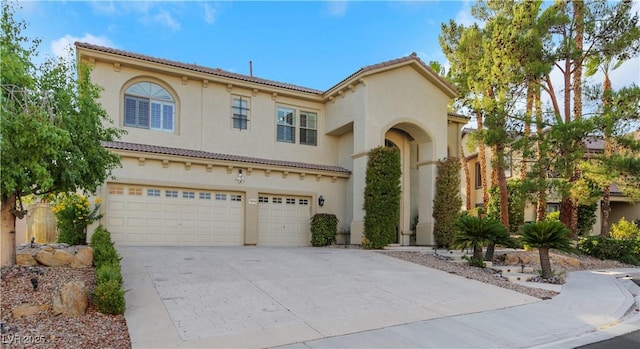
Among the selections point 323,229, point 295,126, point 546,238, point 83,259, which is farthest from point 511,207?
point 83,259

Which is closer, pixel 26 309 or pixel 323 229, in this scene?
pixel 26 309

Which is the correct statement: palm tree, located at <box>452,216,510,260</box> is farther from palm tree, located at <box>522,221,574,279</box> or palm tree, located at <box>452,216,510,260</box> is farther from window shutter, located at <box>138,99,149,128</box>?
window shutter, located at <box>138,99,149,128</box>

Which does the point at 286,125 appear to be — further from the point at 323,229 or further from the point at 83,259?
the point at 83,259

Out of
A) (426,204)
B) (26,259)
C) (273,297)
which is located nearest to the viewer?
(273,297)

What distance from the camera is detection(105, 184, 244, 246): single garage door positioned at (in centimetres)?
1288

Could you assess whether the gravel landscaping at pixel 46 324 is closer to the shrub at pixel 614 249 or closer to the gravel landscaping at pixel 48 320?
the gravel landscaping at pixel 48 320

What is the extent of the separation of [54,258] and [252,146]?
919 centimetres

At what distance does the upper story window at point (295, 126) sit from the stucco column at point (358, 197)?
270 cm

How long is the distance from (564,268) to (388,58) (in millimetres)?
10269

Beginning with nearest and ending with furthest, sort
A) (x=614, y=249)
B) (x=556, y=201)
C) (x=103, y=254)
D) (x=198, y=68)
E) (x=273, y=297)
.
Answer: (x=273, y=297), (x=103, y=254), (x=198, y=68), (x=614, y=249), (x=556, y=201)

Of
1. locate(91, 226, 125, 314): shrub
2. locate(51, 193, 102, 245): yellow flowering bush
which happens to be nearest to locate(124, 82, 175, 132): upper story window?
locate(51, 193, 102, 245): yellow flowering bush

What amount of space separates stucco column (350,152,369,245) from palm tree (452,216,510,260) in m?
4.04

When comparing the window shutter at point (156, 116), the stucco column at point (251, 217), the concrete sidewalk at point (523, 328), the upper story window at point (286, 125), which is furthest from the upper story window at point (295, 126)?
the concrete sidewalk at point (523, 328)

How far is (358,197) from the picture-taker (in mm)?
15625
